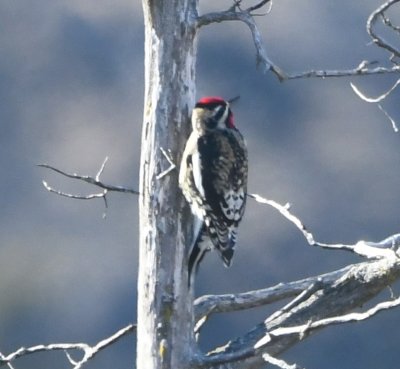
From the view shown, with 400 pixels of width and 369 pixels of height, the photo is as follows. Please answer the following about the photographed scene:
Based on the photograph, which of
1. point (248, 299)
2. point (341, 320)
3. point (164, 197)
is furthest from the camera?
point (248, 299)

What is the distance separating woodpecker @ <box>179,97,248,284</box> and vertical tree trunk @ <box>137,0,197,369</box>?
0.27 feet

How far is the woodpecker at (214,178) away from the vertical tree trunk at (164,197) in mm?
83

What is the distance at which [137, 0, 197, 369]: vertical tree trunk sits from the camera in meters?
4.67

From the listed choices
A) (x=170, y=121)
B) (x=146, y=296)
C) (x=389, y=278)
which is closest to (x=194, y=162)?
(x=170, y=121)

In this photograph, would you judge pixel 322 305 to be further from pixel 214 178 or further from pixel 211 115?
pixel 211 115

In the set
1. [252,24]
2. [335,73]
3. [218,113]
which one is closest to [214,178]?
[218,113]

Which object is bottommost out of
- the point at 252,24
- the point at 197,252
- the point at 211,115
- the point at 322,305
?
the point at 322,305

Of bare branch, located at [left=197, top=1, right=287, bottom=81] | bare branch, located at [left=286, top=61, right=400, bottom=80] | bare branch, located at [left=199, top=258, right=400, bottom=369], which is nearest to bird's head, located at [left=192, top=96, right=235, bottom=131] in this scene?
bare branch, located at [left=197, top=1, right=287, bottom=81]

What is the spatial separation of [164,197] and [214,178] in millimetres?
481

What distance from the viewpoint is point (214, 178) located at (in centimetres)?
518

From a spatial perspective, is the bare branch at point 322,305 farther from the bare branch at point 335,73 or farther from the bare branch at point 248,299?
the bare branch at point 335,73

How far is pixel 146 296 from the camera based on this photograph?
4723mm

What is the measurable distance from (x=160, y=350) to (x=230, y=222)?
2.13 ft

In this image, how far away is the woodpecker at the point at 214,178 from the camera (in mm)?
4812
